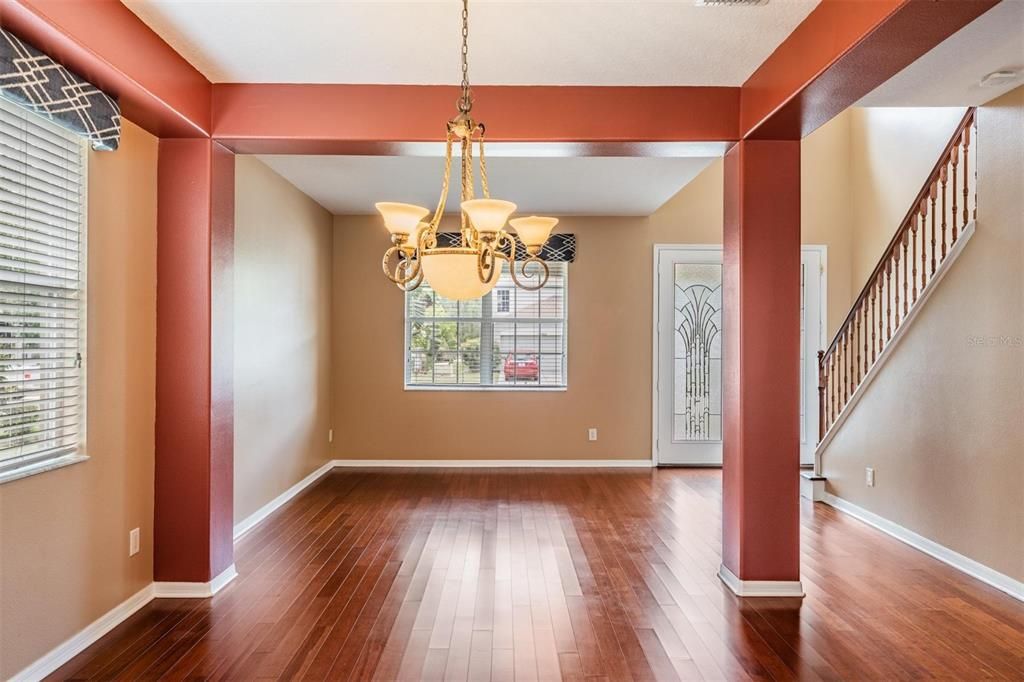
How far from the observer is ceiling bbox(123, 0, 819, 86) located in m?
2.42

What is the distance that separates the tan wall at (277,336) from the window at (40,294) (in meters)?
1.54

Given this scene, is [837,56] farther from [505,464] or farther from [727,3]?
[505,464]

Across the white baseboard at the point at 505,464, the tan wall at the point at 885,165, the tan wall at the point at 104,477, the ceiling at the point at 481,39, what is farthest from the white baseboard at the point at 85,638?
the tan wall at the point at 885,165

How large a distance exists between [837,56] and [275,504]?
457cm

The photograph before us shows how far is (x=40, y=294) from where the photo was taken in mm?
2387

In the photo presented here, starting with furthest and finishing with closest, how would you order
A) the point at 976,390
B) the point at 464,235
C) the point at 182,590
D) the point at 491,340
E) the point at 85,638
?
the point at 491,340, the point at 976,390, the point at 182,590, the point at 85,638, the point at 464,235

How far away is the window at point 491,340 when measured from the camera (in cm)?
647

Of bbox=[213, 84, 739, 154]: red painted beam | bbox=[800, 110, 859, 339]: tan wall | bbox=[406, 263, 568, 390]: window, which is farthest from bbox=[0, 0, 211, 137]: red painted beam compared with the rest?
bbox=[800, 110, 859, 339]: tan wall

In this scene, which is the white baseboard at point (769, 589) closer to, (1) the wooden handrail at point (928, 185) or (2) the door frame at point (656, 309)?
(1) the wooden handrail at point (928, 185)

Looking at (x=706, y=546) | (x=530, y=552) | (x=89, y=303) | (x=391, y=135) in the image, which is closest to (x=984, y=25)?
(x=391, y=135)

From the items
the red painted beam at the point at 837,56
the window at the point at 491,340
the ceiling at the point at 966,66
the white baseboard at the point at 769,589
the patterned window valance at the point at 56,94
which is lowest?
the white baseboard at the point at 769,589

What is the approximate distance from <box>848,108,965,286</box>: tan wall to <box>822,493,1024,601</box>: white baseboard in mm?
2615

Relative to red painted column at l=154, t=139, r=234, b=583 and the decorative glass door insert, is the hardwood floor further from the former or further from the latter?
the decorative glass door insert

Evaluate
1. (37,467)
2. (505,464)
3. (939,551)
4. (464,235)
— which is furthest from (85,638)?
(939,551)
